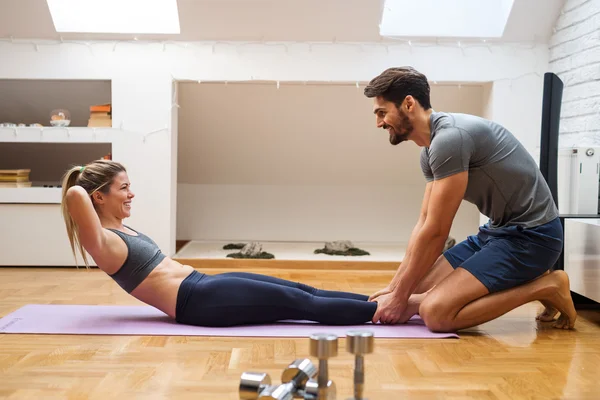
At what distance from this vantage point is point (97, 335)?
8.47ft

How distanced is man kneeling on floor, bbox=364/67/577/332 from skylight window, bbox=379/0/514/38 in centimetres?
199

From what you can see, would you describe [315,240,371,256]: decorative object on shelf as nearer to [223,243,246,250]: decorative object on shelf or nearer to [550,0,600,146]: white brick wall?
[223,243,246,250]: decorative object on shelf

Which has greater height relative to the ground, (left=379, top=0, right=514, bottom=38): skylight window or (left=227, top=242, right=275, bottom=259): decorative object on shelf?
(left=379, top=0, right=514, bottom=38): skylight window

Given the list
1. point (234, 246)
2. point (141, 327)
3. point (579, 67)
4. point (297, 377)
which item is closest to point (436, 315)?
point (141, 327)

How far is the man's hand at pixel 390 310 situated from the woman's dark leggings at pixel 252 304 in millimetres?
26

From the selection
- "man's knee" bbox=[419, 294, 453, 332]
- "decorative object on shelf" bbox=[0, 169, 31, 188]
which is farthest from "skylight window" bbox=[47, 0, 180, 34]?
"man's knee" bbox=[419, 294, 453, 332]

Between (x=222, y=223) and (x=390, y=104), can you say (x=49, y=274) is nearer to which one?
(x=222, y=223)

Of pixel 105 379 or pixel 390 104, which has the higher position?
pixel 390 104

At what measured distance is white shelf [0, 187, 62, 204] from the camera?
4488mm

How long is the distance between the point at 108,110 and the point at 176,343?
2.57m

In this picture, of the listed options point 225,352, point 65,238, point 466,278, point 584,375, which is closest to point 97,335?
point 225,352

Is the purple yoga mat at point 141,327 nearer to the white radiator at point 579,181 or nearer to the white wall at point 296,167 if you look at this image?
the white radiator at point 579,181

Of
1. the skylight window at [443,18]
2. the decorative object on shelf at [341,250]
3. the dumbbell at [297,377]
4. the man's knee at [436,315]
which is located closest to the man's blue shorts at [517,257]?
the man's knee at [436,315]

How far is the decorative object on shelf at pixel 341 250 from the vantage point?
16.4ft
